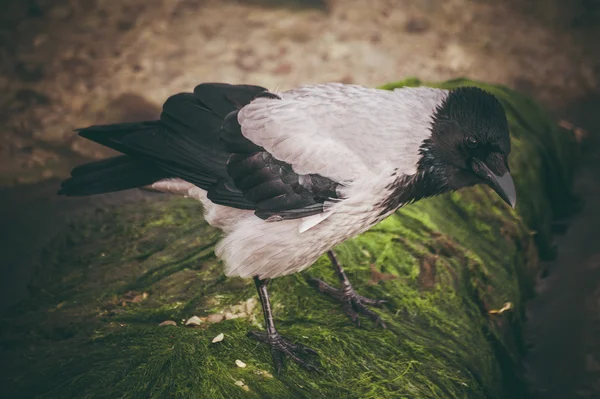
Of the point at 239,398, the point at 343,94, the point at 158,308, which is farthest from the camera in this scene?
the point at 158,308

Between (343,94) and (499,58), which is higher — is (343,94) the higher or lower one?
the higher one

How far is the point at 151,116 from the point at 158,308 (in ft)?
13.5

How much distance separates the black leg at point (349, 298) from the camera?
168 inches

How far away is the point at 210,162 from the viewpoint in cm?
396

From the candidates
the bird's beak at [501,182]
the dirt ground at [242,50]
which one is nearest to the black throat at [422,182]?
the bird's beak at [501,182]

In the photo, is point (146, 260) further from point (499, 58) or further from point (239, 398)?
point (499, 58)

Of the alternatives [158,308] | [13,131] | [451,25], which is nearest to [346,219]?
[158,308]

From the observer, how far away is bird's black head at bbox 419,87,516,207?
3684 millimetres

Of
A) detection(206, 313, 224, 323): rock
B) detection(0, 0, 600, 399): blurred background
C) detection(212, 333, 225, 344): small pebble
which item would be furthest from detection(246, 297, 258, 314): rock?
detection(0, 0, 600, 399): blurred background

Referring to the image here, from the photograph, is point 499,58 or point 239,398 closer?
point 239,398

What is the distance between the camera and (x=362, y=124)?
3.78 meters

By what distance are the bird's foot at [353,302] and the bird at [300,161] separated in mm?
522

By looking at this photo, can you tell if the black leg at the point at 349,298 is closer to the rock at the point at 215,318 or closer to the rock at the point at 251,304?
the rock at the point at 251,304

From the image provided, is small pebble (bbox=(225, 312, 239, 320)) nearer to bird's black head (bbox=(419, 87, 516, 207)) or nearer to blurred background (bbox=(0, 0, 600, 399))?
bird's black head (bbox=(419, 87, 516, 207))
